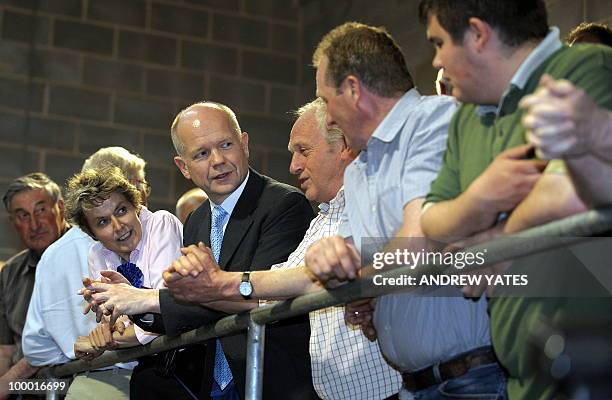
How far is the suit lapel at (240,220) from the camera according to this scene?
3604 millimetres

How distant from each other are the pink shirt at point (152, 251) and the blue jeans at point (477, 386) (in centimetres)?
176

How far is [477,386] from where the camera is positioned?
221cm

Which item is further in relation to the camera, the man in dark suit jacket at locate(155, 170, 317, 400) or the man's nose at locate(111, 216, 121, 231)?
the man's nose at locate(111, 216, 121, 231)

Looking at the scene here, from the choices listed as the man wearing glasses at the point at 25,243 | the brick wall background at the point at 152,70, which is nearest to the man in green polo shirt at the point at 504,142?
the man wearing glasses at the point at 25,243

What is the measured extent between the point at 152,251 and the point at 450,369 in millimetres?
1934

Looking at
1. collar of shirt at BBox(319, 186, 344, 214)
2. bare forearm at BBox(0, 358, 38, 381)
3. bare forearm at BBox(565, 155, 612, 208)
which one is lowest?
bare forearm at BBox(0, 358, 38, 381)

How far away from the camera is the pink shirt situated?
3.95 m

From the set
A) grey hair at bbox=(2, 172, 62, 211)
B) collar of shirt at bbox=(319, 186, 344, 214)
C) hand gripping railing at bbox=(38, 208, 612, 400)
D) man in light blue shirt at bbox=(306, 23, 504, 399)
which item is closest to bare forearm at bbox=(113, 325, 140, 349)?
hand gripping railing at bbox=(38, 208, 612, 400)

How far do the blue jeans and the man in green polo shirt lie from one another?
0.34 feet

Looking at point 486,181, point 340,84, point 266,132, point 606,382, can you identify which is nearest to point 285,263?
point 340,84

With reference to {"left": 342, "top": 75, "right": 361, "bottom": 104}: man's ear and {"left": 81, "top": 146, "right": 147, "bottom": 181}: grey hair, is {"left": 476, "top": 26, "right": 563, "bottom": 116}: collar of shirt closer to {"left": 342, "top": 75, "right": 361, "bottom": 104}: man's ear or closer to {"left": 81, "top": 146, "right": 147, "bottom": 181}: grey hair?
{"left": 342, "top": 75, "right": 361, "bottom": 104}: man's ear

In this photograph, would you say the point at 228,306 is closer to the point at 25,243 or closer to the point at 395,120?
the point at 395,120

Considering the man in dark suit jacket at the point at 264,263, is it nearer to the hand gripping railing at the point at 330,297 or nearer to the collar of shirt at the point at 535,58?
the hand gripping railing at the point at 330,297

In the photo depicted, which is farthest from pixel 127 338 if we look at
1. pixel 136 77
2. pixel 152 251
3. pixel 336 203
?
pixel 136 77
